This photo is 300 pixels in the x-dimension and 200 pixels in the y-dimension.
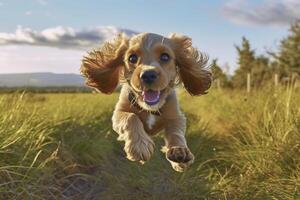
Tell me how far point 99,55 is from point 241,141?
165 inches

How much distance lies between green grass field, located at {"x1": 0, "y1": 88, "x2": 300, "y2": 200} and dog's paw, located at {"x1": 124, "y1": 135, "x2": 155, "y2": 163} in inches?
65.4

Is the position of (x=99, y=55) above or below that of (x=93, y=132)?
above

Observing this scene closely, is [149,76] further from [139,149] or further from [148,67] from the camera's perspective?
[139,149]

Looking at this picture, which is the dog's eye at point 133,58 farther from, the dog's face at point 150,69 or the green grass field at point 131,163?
the green grass field at point 131,163

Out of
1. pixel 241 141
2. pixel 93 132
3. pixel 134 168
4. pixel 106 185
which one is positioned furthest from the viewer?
pixel 93 132

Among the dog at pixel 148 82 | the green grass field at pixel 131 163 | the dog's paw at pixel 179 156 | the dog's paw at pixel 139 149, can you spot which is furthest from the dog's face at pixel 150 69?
the green grass field at pixel 131 163

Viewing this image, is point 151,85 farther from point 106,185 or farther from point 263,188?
point 106,185

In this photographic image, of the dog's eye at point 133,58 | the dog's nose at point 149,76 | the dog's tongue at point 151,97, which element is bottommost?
the dog's tongue at point 151,97

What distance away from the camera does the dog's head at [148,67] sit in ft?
14.6

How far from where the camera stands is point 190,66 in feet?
17.2

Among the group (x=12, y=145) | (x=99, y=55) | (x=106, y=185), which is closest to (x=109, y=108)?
(x=106, y=185)

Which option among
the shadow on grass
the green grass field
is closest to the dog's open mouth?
the green grass field

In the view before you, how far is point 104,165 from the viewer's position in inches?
331

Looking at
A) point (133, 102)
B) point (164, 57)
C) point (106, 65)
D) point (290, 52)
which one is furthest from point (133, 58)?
point (290, 52)
